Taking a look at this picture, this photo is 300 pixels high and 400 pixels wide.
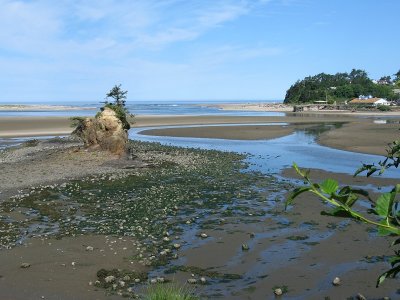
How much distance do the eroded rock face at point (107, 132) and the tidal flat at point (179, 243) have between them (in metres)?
6.89

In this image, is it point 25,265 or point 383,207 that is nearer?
point 383,207

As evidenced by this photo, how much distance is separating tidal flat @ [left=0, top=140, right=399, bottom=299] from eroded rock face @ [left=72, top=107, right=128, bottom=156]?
689 centimetres

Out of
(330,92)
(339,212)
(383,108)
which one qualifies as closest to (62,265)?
(339,212)

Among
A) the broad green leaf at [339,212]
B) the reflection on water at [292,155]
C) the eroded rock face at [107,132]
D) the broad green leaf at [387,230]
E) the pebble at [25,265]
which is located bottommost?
the reflection on water at [292,155]

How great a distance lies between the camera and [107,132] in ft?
84.9

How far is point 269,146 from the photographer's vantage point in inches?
1383

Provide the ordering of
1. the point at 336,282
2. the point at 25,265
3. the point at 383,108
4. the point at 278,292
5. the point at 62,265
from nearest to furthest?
the point at 278,292 → the point at 336,282 → the point at 25,265 → the point at 62,265 → the point at 383,108

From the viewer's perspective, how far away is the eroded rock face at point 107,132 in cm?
2566

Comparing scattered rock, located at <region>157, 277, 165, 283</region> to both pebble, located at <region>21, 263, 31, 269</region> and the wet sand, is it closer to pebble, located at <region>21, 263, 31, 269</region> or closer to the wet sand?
the wet sand

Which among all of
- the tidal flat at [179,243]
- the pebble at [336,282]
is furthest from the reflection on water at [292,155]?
the pebble at [336,282]

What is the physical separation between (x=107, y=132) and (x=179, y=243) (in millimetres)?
16401

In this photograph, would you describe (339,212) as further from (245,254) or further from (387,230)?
(245,254)

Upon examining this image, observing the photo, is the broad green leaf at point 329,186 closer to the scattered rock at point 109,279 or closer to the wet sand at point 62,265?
the wet sand at point 62,265

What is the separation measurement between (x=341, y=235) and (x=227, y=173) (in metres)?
10.4
